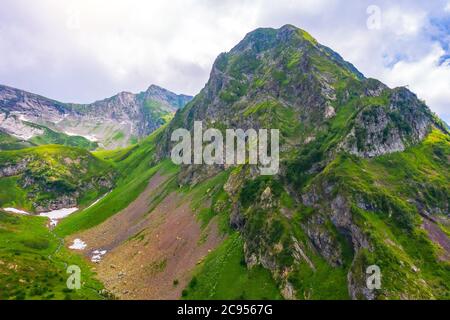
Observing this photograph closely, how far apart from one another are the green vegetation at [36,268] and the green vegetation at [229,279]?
103 feet

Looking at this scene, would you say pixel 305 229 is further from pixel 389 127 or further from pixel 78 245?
pixel 78 245

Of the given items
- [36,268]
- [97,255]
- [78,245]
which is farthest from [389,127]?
[78,245]

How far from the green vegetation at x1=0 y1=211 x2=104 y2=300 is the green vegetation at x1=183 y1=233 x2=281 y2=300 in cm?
3153

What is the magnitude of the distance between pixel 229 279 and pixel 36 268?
6922cm

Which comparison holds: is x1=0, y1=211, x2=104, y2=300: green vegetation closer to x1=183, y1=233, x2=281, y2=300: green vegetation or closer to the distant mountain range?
the distant mountain range

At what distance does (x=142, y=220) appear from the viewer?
568ft

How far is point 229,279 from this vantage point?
9600 centimetres

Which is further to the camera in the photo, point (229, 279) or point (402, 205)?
point (229, 279)

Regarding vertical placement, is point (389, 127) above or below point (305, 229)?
above

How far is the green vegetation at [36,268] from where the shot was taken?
93375 millimetres

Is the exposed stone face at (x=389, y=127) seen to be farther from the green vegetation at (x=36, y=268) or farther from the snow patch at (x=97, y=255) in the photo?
the snow patch at (x=97, y=255)
